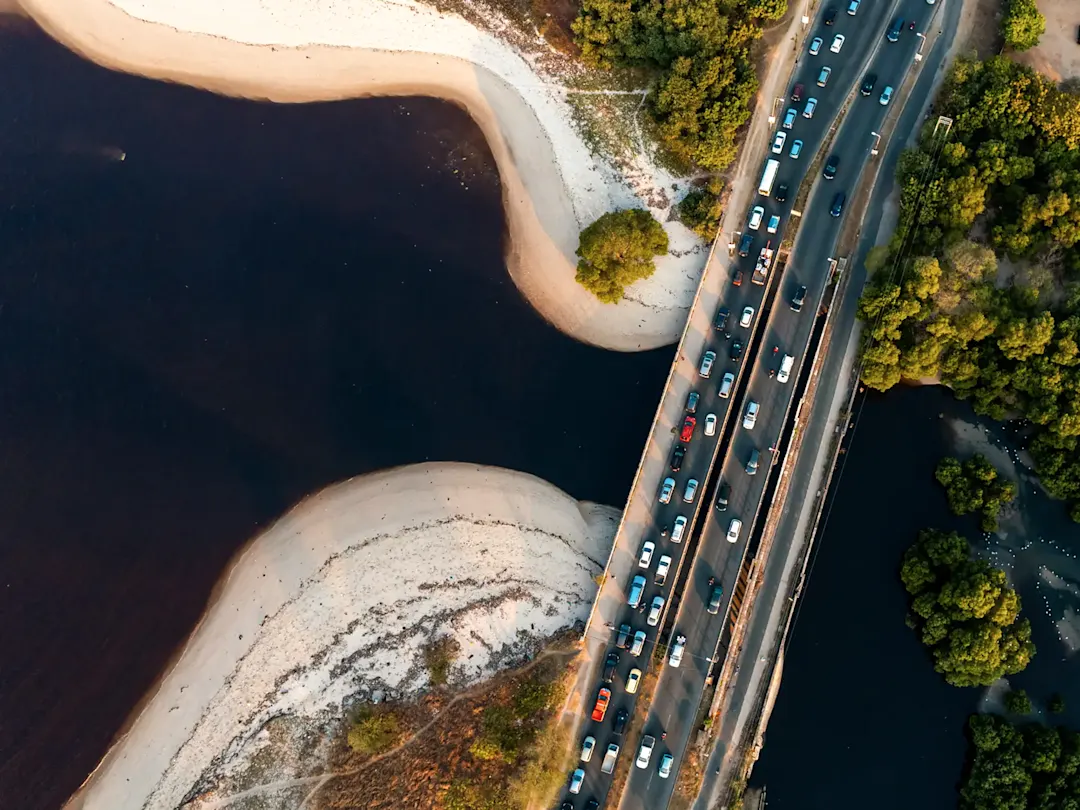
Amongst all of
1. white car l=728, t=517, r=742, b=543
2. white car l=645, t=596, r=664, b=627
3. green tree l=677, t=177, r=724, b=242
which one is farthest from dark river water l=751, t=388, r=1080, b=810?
green tree l=677, t=177, r=724, b=242

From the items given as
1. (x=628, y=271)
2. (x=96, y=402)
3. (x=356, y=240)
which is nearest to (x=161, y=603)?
(x=96, y=402)

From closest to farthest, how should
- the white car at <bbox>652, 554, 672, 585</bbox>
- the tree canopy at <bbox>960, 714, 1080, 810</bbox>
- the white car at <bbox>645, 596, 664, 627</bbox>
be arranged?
the tree canopy at <bbox>960, 714, 1080, 810</bbox>
the white car at <bbox>645, 596, 664, 627</bbox>
the white car at <bbox>652, 554, 672, 585</bbox>

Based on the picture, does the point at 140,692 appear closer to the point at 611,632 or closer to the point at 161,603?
the point at 161,603

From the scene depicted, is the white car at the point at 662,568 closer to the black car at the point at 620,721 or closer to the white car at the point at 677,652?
the white car at the point at 677,652

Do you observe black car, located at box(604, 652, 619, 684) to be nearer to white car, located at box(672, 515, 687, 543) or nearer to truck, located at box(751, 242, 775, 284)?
white car, located at box(672, 515, 687, 543)

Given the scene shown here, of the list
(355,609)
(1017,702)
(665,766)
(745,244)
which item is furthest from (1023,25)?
(355,609)

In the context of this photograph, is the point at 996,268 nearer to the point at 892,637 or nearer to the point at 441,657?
the point at 892,637

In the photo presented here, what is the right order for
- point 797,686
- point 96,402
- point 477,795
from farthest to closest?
1. point 96,402
2. point 797,686
3. point 477,795
